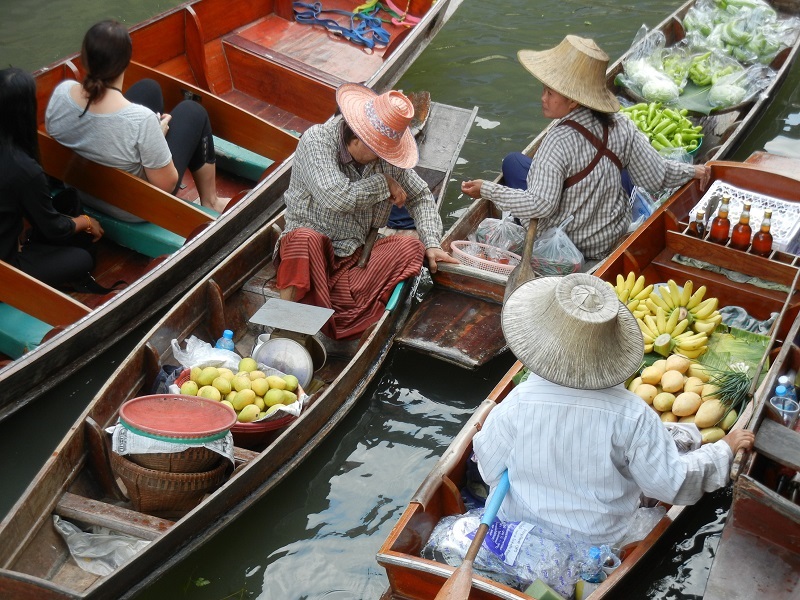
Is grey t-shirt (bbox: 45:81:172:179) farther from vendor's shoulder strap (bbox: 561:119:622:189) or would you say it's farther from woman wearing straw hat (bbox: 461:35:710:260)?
vendor's shoulder strap (bbox: 561:119:622:189)

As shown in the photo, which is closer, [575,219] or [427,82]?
[575,219]

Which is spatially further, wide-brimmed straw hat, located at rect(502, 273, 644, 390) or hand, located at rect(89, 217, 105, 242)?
hand, located at rect(89, 217, 105, 242)

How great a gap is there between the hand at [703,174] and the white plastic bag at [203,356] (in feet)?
9.33

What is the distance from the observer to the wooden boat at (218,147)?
462 centimetres

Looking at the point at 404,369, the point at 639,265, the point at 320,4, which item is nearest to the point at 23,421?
the point at 404,369

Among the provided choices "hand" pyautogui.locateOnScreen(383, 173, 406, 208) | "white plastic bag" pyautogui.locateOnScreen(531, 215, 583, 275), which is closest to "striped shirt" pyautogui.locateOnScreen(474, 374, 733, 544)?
"white plastic bag" pyautogui.locateOnScreen(531, 215, 583, 275)

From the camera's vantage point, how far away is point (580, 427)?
295 centimetres

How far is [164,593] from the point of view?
4.03 m

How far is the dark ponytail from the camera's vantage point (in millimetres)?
4816

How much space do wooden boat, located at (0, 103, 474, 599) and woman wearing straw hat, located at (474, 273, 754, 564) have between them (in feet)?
4.38

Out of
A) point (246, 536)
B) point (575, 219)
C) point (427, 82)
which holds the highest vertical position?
point (575, 219)

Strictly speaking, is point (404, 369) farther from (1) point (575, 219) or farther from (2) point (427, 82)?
(2) point (427, 82)

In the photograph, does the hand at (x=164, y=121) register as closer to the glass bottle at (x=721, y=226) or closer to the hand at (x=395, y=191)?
the hand at (x=395, y=191)

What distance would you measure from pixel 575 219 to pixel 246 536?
2.43m
